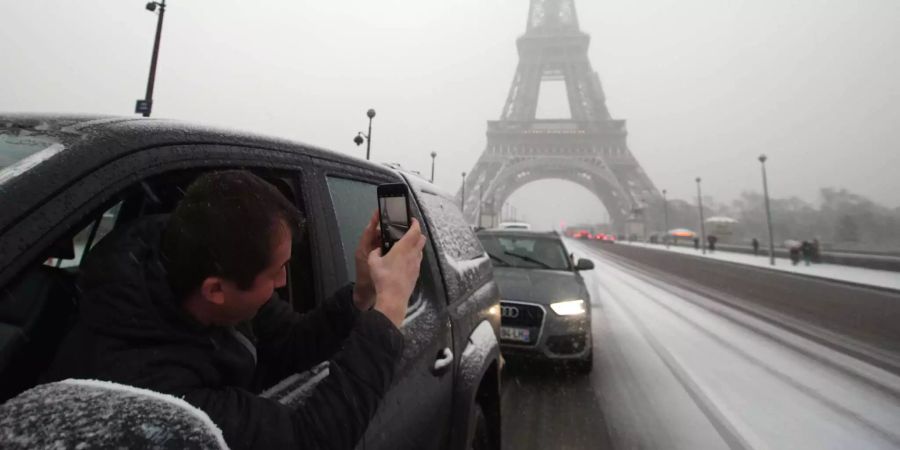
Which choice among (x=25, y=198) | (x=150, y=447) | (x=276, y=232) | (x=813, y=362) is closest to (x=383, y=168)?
(x=276, y=232)

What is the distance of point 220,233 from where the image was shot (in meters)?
0.80

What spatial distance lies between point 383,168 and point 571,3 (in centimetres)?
7498

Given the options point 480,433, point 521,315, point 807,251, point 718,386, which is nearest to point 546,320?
point 521,315

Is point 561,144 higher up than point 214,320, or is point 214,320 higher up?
point 561,144

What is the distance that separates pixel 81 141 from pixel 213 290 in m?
0.36

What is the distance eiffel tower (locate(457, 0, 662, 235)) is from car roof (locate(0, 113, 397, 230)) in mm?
44794

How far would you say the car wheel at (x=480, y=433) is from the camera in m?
1.99

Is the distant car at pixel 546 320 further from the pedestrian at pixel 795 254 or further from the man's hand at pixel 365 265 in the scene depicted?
the pedestrian at pixel 795 254

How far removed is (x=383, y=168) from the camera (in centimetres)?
189

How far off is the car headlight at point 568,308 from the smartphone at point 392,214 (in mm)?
3616

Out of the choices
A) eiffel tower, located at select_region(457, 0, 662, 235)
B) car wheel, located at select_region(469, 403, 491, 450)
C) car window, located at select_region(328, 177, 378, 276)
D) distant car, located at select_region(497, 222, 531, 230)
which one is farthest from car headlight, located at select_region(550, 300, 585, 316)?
eiffel tower, located at select_region(457, 0, 662, 235)

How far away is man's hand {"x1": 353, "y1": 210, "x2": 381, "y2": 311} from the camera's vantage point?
118 cm

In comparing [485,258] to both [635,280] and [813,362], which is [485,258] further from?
[635,280]

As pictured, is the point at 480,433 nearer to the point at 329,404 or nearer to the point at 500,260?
the point at 329,404
